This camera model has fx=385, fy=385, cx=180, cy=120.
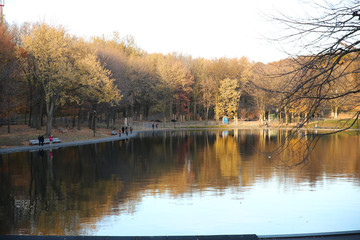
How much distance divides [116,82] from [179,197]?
190ft

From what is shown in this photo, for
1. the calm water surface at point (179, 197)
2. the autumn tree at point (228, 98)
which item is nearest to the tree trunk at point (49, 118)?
the calm water surface at point (179, 197)

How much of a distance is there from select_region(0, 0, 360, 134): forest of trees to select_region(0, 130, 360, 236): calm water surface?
1.54 metres

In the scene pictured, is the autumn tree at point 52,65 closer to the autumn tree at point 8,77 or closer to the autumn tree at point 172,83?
the autumn tree at point 8,77

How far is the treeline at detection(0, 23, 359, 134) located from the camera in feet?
45.2

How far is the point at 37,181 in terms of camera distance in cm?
1908

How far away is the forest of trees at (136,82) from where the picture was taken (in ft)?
29.1

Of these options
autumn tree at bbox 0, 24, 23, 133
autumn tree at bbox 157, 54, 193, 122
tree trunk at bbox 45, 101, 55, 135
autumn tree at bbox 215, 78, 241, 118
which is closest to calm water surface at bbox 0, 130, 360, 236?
autumn tree at bbox 0, 24, 23, 133

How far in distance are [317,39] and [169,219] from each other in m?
7.21

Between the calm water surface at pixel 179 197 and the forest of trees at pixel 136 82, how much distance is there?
1.54 m

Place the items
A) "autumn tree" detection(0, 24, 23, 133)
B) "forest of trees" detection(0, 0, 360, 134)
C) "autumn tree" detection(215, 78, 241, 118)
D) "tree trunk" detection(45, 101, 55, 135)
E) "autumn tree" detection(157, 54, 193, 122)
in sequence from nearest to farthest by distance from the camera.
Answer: "forest of trees" detection(0, 0, 360, 134), "autumn tree" detection(0, 24, 23, 133), "tree trunk" detection(45, 101, 55, 135), "autumn tree" detection(157, 54, 193, 122), "autumn tree" detection(215, 78, 241, 118)

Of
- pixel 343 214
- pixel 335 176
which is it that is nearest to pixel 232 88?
pixel 335 176

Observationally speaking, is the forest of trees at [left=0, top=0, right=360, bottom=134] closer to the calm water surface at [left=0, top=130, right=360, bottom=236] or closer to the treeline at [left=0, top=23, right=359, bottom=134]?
the treeline at [left=0, top=23, right=359, bottom=134]

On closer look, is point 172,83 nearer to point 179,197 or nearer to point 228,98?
point 228,98

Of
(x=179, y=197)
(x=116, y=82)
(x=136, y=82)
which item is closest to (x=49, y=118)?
(x=116, y=82)
